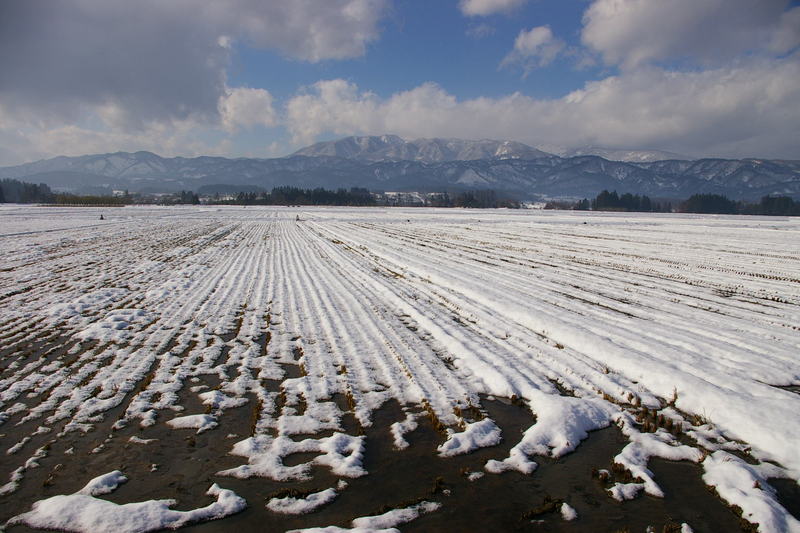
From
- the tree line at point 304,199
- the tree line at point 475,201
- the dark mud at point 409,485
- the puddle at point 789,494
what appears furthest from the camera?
the tree line at point 304,199

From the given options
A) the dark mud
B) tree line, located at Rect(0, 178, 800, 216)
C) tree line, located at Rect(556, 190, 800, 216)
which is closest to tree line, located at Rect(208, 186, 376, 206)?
tree line, located at Rect(0, 178, 800, 216)

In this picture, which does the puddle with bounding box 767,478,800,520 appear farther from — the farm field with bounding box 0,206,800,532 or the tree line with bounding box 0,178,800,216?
the tree line with bounding box 0,178,800,216

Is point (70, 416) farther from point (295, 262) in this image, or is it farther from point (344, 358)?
point (295, 262)

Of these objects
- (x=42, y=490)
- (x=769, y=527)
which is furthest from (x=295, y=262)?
(x=769, y=527)

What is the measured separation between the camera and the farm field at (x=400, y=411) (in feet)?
14.0

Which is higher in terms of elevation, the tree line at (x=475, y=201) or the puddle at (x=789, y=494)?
the tree line at (x=475, y=201)

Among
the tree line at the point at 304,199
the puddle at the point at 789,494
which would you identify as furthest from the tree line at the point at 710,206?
the puddle at the point at 789,494

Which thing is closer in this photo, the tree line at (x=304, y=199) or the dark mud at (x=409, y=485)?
the dark mud at (x=409, y=485)

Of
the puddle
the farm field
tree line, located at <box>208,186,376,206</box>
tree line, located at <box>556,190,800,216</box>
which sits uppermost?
tree line, located at <box>208,186,376,206</box>

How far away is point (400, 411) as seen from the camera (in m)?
6.24

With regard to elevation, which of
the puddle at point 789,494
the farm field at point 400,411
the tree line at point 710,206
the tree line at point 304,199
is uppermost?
the tree line at point 304,199

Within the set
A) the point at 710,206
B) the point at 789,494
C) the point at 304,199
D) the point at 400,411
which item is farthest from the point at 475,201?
the point at 789,494

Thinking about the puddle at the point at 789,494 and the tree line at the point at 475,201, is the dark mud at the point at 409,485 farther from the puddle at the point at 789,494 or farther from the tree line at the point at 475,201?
the tree line at the point at 475,201

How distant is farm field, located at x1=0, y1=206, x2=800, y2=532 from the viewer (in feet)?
14.0
